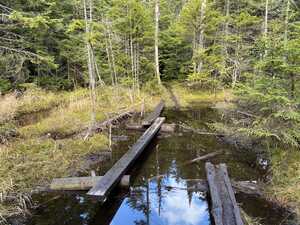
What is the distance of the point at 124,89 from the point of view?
15.6 m

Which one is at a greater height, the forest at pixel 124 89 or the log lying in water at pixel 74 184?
the forest at pixel 124 89

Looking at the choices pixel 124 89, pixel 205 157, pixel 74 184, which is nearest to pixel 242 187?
pixel 205 157

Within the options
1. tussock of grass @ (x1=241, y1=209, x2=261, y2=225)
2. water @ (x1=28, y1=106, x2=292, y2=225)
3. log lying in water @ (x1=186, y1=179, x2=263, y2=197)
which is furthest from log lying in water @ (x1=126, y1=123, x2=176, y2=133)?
tussock of grass @ (x1=241, y1=209, x2=261, y2=225)

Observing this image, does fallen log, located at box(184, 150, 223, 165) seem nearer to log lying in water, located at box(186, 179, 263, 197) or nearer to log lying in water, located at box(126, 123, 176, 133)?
log lying in water, located at box(186, 179, 263, 197)

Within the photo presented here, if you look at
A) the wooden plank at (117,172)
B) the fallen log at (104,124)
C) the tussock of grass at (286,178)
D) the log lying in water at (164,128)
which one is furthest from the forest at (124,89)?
the wooden plank at (117,172)

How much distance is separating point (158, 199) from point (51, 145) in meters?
3.56

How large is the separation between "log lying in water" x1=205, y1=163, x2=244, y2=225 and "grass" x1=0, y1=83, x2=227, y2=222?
10.8 ft

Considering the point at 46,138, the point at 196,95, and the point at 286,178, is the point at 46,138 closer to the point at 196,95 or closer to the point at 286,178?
the point at 286,178

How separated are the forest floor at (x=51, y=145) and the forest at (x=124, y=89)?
1.1 inches

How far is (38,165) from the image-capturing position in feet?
22.5

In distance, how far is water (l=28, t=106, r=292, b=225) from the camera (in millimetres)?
5227

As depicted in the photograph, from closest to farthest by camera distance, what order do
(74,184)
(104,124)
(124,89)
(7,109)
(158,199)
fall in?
(74,184)
(158,199)
(7,109)
(104,124)
(124,89)

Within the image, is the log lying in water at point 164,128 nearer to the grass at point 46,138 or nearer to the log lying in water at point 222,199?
the grass at point 46,138

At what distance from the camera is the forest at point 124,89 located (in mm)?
6332
